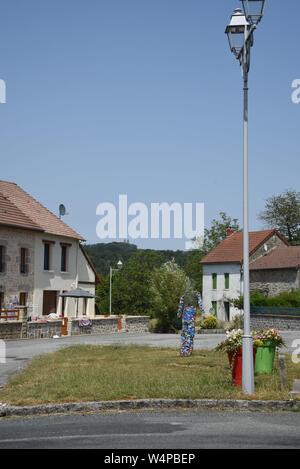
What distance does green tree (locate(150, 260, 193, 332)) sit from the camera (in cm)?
5066

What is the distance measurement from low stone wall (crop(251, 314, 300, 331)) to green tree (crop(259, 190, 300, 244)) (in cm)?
4148

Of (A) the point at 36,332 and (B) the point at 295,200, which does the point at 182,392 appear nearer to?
(A) the point at 36,332

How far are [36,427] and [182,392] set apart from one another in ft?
9.73

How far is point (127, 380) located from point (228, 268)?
51562 millimetres

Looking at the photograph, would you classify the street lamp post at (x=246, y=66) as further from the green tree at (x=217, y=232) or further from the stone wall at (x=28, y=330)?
the green tree at (x=217, y=232)

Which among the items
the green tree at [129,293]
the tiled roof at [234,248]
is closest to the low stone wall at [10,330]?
the tiled roof at [234,248]

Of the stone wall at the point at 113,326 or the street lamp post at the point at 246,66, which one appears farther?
the stone wall at the point at 113,326

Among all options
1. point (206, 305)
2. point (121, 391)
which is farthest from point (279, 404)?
point (206, 305)

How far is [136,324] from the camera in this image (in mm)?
45438

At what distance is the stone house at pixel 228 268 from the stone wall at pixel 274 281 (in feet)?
5.83

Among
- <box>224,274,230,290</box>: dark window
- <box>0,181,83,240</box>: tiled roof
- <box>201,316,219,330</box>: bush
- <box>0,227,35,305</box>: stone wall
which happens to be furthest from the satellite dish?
<box>224,274,230,290</box>: dark window

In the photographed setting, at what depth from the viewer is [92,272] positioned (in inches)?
2044

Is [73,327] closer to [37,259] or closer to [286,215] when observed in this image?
[37,259]

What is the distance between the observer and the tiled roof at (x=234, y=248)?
63312 mm
